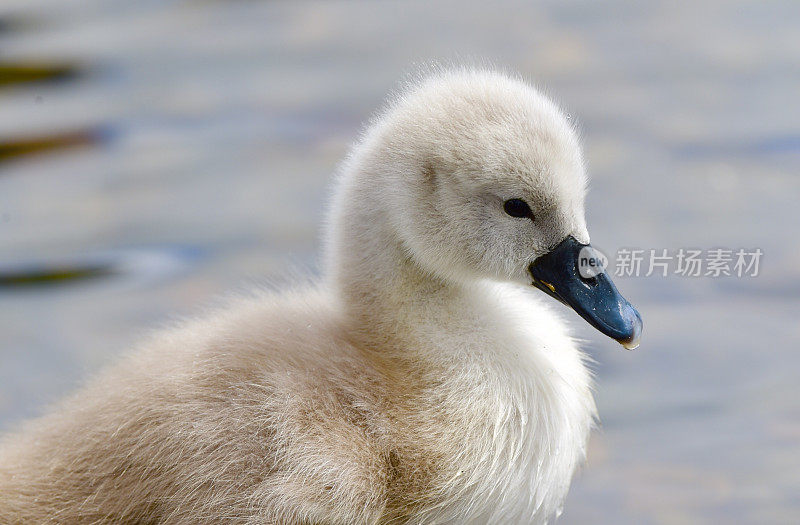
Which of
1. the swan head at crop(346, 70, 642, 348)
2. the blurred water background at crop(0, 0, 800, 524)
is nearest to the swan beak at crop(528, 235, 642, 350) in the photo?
the swan head at crop(346, 70, 642, 348)

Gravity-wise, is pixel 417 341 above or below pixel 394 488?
above

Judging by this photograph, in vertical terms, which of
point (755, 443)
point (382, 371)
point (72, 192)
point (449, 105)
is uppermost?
point (449, 105)

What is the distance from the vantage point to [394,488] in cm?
251

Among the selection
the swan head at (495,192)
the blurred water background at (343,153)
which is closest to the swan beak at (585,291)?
the swan head at (495,192)

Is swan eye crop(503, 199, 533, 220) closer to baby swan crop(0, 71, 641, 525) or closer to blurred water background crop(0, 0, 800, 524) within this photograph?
baby swan crop(0, 71, 641, 525)

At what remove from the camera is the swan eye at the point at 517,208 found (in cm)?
264

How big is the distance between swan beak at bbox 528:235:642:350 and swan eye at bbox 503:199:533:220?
0.32ft

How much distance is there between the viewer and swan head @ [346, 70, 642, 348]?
2600 mm

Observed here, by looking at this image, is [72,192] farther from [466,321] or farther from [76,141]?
[466,321]

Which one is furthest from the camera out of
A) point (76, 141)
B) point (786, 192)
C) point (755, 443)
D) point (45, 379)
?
point (76, 141)

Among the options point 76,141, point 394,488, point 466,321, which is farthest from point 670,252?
point 76,141

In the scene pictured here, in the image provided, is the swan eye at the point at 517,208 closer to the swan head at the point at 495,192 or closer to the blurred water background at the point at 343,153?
the swan head at the point at 495,192

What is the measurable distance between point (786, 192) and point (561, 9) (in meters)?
1.40

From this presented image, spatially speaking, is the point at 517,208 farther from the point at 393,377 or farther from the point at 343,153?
the point at 343,153
